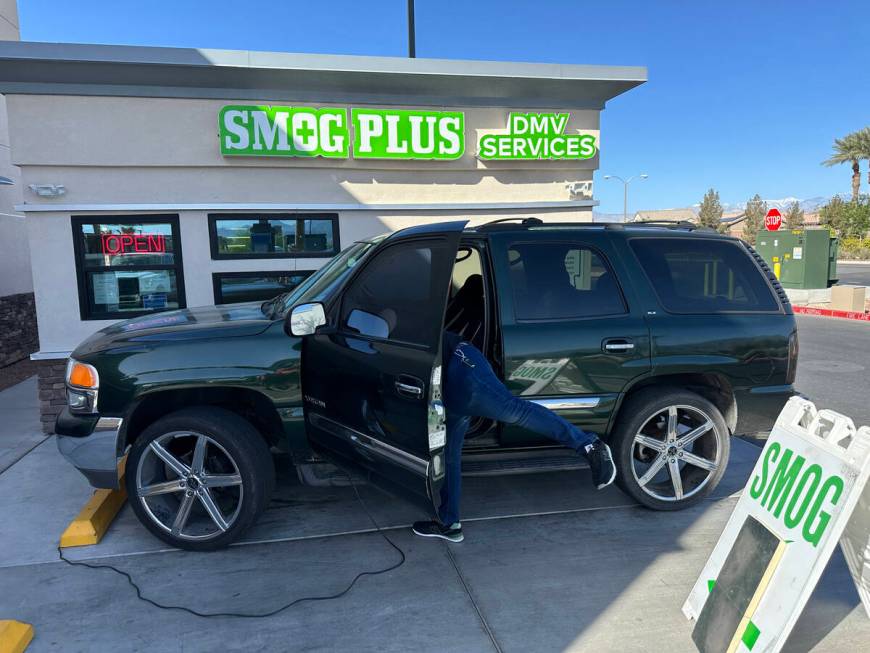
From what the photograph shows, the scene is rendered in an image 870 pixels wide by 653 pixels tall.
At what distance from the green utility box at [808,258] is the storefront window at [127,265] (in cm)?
1707

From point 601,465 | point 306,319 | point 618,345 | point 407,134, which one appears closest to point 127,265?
point 407,134

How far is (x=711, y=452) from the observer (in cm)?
429

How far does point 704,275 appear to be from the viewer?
440 cm

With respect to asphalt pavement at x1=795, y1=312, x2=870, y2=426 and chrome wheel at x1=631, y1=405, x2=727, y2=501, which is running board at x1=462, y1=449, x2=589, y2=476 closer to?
chrome wheel at x1=631, y1=405, x2=727, y2=501

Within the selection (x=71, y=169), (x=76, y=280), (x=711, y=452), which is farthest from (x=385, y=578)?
(x=71, y=169)

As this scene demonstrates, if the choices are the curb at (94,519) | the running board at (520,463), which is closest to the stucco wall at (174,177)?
the curb at (94,519)

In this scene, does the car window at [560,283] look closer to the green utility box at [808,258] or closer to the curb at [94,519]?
the curb at [94,519]

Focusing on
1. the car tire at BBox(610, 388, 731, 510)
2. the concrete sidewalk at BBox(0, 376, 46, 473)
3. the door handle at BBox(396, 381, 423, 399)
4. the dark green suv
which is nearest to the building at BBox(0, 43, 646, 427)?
the concrete sidewalk at BBox(0, 376, 46, 473)

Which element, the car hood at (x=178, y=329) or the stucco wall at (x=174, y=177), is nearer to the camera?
the car hood at (x=178, y=329)

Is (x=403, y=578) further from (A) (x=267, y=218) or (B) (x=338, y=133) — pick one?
(B) (x=338, y=133)

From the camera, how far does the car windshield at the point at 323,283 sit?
420cm

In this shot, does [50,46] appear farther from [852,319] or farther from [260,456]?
[852,319]

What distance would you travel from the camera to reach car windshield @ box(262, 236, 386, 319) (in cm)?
420

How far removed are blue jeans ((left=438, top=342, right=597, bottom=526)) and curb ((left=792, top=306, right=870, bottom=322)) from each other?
1435 cm
